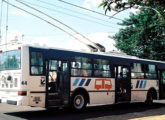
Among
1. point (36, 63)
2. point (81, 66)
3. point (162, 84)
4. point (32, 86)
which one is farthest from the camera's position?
point (162, 84)

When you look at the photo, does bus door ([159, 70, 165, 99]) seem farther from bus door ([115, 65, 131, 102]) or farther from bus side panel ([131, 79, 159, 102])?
bus door ([115, 65, 131, 102])

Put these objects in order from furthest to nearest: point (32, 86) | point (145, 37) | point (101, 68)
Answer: point (145, 37)
point (101, 68)
point (32, 86)

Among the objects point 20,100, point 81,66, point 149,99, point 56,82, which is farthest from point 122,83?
point 20,100

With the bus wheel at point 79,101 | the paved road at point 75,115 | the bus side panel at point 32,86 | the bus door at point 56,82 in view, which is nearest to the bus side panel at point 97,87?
the bus wheel at point 79,101

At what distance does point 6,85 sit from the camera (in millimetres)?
11719

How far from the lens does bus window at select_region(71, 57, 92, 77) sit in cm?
1309

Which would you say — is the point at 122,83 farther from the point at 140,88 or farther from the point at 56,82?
the point at 56,82

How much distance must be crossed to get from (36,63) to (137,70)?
7386 mm

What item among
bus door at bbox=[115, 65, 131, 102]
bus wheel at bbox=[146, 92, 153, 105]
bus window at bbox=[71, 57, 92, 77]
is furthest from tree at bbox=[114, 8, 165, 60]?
bus window at bbox=[71, 57, 92, 77]

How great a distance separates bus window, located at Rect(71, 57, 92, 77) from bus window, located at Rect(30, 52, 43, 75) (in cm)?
182

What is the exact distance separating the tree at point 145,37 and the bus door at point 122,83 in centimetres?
1781

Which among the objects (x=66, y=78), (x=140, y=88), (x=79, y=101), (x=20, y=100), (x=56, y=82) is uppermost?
(x=66, y=78)

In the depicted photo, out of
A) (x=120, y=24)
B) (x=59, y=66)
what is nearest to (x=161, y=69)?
(x=59, y=66)

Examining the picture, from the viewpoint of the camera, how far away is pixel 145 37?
33875 mm
